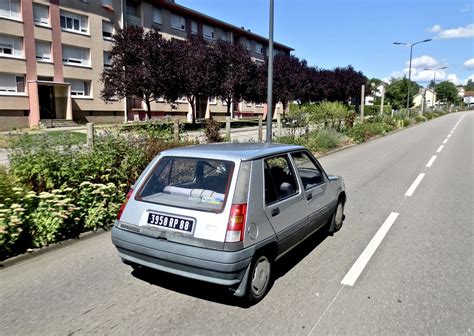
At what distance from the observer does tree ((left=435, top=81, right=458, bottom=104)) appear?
398 feet

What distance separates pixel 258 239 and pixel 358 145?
690 inches

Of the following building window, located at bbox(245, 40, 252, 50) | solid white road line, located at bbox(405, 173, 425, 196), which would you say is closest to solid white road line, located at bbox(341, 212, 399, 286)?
solid white road line, located at bbox(405, 173, 425, 196)

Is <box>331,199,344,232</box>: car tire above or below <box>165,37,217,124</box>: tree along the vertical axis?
below

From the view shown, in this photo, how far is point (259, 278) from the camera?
3.57 m

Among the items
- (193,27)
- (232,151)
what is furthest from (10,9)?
(232,151)

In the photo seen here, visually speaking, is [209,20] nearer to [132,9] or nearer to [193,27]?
[193,27]

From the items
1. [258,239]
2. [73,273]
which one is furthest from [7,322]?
[258,239]

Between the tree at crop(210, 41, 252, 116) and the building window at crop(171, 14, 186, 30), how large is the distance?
11.3 m

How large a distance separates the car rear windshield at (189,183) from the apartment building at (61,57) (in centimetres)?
2735

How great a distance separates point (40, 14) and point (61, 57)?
11.2 ft

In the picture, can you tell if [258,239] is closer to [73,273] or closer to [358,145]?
[73,273]

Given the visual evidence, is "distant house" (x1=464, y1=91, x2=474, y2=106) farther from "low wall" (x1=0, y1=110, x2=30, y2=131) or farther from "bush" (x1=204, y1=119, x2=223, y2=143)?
"bush" (x1=204, y1=119, x2=223, y2=143)

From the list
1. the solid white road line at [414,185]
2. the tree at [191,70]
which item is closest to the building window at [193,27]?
the tree at [191,70]

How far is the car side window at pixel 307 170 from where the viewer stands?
4594 millimetres
